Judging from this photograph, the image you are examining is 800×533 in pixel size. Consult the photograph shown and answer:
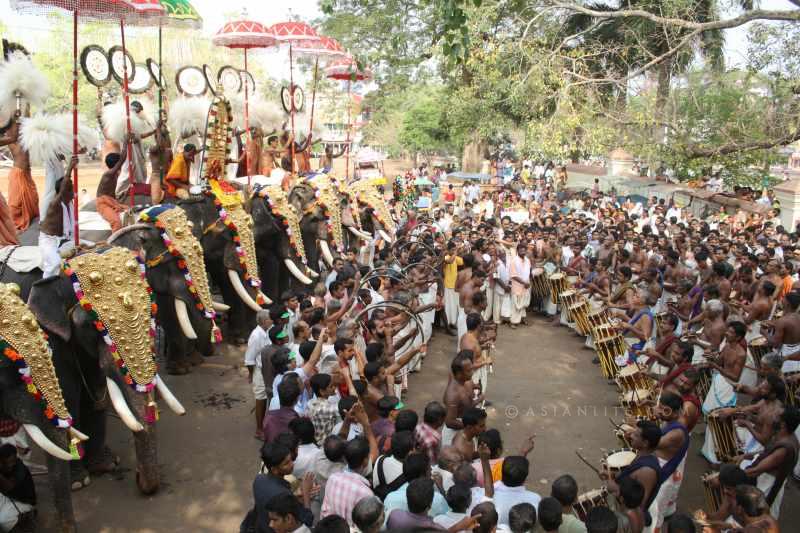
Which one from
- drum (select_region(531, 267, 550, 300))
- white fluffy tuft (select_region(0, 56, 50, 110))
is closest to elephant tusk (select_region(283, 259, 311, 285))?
white fluffy tuft (select_region(0, 56, 50, 110))

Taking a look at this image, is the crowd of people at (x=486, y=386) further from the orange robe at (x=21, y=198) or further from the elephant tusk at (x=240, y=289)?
the orange robe at (x=21, y=198)

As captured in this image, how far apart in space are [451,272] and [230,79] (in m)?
5.15

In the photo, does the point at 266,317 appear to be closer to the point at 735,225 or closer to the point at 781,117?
the point at 781,117

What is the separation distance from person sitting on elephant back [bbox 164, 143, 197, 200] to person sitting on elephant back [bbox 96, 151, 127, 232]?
2.40 ft

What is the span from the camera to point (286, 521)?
345 centimetres

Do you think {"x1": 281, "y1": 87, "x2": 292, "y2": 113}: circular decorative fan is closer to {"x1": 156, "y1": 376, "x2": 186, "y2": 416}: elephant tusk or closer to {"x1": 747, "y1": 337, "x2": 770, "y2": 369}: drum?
{"x1": 156, "y1": 376, "x2": 186, "y2": 416}: elephant tusk

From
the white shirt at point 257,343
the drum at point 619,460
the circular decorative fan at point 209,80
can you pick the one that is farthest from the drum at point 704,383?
the circular decorative fan at point 209,80

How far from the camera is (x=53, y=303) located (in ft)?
16.3

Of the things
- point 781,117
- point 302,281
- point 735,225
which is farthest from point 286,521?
point 735,225

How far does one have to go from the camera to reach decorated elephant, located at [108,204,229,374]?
21.5 feet

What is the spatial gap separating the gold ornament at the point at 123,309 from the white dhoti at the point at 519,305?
23.6 ft

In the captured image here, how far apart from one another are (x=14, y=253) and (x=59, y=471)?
2286 millimetres

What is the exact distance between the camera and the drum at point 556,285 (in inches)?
429

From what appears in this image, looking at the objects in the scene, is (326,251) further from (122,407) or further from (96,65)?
(122,407)
